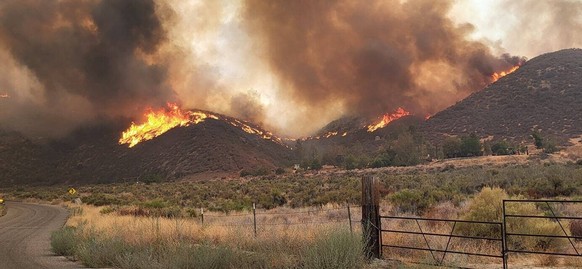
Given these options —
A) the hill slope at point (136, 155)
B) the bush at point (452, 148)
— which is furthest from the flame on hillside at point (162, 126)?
the bush at point (452, 148)

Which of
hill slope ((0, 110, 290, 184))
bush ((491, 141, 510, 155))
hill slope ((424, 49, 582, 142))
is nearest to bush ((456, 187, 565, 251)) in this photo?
bush ((491, 141, 510, 155))

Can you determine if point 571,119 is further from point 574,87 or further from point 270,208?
point 270,208

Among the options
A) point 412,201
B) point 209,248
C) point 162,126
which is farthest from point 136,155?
point 209,248

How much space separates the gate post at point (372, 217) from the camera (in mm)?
12148

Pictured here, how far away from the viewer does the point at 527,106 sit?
4183 inches

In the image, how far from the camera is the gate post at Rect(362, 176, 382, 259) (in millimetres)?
12148

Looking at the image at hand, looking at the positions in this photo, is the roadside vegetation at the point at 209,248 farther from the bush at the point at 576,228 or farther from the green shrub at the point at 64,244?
the bush at the point at 576,228

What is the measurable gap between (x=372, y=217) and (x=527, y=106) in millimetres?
108064

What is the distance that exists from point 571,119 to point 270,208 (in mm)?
84190

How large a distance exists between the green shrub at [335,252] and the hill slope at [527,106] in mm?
85165

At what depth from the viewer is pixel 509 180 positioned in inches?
1373

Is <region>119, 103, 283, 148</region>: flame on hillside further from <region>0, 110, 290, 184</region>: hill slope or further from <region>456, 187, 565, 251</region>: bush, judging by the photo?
<region>456, 187, 565, 251</region>: bush

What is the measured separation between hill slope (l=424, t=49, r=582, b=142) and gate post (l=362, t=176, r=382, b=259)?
83467 mm

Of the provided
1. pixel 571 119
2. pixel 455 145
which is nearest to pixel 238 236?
pixel 455 145
